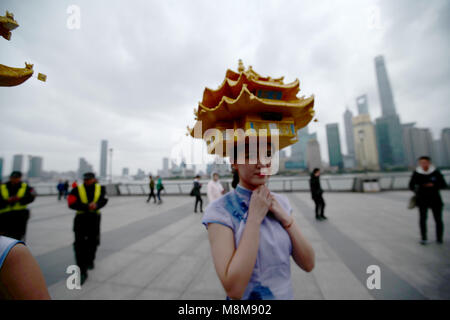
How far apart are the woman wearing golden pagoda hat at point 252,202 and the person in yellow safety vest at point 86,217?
3198mm

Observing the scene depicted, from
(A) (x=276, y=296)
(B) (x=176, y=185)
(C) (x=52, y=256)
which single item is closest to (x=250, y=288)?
(A) (x=276, y=296)

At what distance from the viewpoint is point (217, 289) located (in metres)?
2.82

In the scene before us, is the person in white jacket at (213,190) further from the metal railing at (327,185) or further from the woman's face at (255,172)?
the metal railing at (327,185)

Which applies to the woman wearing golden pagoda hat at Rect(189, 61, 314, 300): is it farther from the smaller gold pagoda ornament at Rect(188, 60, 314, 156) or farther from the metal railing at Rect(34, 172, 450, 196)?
the metal railing at Rect(34, 172, 450, 196)

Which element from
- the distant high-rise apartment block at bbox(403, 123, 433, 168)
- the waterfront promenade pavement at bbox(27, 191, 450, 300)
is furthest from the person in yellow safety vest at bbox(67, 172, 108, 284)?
the distant high-rise apartment block at bbox(403, 123, 433, 168)

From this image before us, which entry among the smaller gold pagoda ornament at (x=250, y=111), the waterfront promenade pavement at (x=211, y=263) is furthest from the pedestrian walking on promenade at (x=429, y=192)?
the smaller gold pagoda ornament at (x=250, y=111)

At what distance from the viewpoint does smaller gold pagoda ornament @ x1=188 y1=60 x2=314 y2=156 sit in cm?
130

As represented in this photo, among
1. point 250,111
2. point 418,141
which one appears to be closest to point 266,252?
point 250,111

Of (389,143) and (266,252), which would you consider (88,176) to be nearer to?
(266,252)

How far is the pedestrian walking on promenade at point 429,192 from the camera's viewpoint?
4027 mm

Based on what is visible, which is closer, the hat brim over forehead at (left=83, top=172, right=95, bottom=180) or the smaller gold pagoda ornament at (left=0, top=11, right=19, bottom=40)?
the smaller gold pagoda ornament at (left=0, top=11, right=19, bottom=40)

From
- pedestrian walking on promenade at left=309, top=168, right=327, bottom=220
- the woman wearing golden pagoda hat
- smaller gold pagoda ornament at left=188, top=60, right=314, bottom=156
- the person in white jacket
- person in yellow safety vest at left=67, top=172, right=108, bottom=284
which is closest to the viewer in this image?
the woman wearing golden pagoda hat

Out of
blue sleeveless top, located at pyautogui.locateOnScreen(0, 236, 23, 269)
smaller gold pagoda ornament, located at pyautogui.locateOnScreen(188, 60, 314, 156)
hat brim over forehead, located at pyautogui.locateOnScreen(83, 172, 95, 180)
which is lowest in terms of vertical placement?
blue sleeveless top, located at pyautogui.locateOnScreen(0, 236, 23, 269)

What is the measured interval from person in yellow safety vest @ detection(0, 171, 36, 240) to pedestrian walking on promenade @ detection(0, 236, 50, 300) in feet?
13.7
